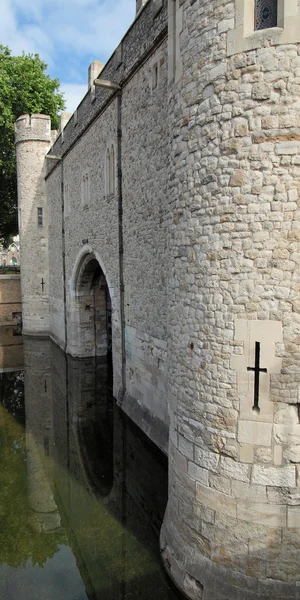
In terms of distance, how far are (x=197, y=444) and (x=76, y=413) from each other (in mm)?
6364

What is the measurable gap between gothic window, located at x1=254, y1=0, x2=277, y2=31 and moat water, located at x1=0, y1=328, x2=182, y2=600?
5.39 metres

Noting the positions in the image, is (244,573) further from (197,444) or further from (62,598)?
(62,598)

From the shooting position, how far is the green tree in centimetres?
2152

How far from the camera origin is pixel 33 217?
63.3 feet

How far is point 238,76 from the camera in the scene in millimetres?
3682

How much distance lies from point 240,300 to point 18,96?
22158 mm

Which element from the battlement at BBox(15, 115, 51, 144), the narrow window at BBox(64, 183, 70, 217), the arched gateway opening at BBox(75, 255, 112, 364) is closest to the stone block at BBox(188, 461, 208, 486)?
the arched gateway opening at BBox(75, 255, 112, 364)

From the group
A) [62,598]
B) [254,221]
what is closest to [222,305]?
[254,221]

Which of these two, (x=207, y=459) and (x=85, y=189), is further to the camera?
(x=85, y=189)

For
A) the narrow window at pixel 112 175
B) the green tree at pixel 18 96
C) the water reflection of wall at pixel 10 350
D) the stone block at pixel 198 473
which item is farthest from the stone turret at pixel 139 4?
the green tree at pixel 18 96

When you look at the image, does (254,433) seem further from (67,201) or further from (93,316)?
(67,201)

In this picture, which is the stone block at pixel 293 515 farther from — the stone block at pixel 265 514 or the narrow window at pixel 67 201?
the narrow window at pixel 67 201

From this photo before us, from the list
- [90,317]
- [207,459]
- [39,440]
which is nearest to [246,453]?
[207,459]

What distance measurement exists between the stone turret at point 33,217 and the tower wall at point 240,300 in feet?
51.9
